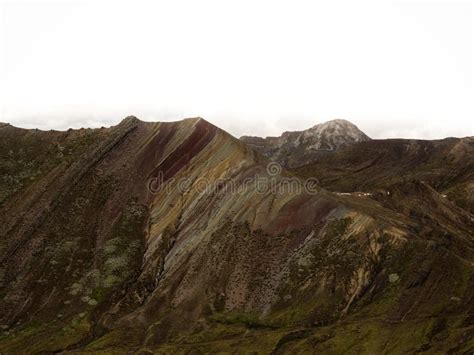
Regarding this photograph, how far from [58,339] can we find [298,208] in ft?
167

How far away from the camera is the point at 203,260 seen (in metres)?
95.9

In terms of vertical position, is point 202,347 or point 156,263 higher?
point 156,263

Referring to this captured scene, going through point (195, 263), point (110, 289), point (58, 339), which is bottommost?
point (58, 339)

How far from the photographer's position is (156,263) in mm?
99438

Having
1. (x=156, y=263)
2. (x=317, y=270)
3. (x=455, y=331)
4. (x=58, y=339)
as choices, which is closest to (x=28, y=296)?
(x=58, y=339)

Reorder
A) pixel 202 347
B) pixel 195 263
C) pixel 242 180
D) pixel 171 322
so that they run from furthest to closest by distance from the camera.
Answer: pixel 242 180, pixel 195 263, pixel 171 322, pixel 202 347

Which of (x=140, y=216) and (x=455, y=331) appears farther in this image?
(x=140, y=216)

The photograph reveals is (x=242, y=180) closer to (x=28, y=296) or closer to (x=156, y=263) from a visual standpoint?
(x=156, y=263)

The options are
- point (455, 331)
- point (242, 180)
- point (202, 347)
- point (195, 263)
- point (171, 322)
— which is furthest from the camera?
point (242, 180)

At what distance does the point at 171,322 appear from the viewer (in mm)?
87688

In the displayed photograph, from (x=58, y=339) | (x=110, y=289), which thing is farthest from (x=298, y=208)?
(x=58, y=339)

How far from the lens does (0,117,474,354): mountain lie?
271 feet

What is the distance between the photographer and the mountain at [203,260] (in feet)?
271

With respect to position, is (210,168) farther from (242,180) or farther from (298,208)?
(298,208)
